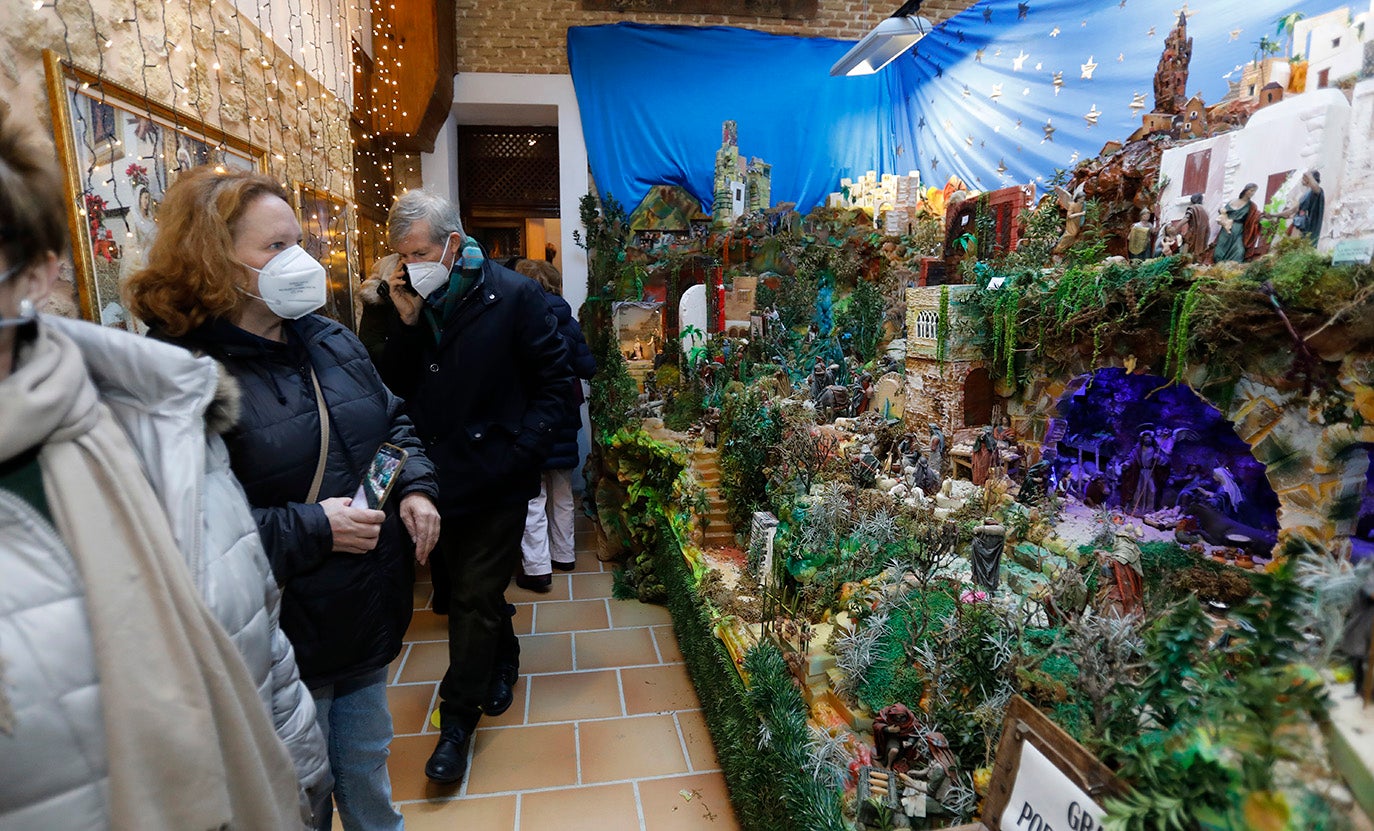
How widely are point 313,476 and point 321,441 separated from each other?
0.08 meters

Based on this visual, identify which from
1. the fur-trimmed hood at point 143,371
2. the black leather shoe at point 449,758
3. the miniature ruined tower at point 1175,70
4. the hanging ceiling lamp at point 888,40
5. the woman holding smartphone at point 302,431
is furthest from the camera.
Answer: the hanging ceiling lamp at point 888,40

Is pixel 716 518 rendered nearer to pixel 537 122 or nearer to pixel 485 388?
pixel 485 388

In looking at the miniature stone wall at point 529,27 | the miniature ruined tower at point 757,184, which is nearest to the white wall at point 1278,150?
the miniature ruined tower at point 757,184

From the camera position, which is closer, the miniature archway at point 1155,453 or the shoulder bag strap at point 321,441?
the shoulder bag strap at point 321,441

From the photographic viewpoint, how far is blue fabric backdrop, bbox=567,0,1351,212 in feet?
18.3

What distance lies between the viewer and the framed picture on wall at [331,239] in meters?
3.76

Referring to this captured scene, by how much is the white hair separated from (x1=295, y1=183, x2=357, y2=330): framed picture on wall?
55.4 inches

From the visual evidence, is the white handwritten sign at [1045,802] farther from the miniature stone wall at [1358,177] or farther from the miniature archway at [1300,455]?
the miniature stone wall at [1358,177]

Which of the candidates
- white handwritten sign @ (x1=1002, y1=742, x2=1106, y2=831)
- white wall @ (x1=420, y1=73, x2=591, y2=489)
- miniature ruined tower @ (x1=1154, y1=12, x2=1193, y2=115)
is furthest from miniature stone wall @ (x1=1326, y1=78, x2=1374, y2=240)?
white wall @ (x1=420, y1=73, x2=591, y2=489)

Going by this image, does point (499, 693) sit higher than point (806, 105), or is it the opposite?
point (806, 105)

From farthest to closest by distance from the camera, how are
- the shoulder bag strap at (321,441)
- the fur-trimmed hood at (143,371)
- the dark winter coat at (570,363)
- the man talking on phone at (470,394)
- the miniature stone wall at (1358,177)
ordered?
the dark winter coat at (570,363), the man talking on phone at (470,394), the miniature stone wall at (1358,177), the shoulder bag strap at (321,441), the fur-trimmed hood at (143,371)

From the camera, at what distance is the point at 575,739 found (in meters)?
3.18

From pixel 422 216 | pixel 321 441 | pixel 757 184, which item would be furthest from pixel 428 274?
pixel 757 184

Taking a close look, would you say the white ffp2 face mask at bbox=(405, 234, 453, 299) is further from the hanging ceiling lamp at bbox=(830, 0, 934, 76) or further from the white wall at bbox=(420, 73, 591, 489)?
the white wall at bbox=(420, 73, 591, 489)
